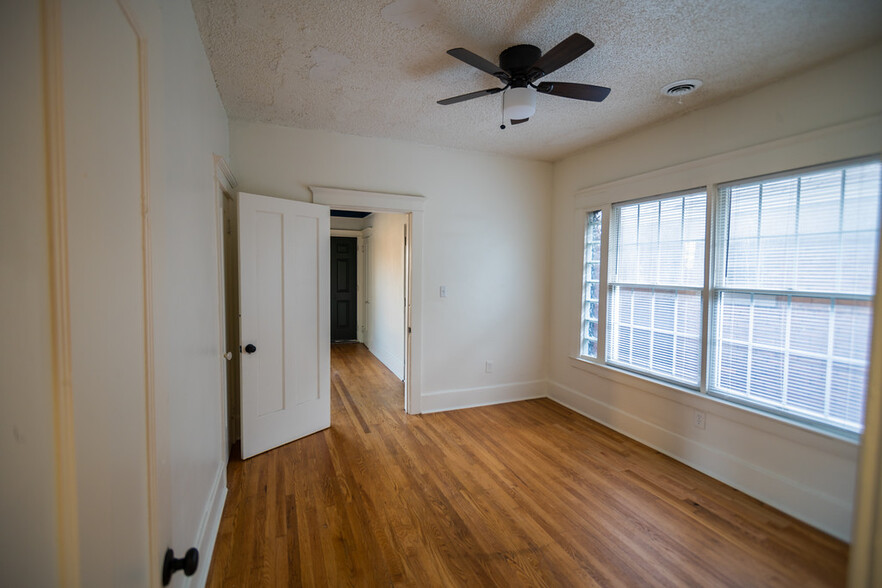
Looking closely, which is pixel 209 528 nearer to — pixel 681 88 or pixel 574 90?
pixel 574 90

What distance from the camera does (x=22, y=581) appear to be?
35 cm

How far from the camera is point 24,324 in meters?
0.37

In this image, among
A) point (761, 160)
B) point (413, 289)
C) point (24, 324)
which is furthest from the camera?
point (413, 289)

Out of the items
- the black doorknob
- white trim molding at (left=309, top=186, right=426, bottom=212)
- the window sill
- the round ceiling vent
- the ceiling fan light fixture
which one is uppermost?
the round ceiling vent

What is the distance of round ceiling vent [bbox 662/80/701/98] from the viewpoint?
2429 millimetres

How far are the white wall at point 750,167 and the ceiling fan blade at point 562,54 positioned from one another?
5.12ft

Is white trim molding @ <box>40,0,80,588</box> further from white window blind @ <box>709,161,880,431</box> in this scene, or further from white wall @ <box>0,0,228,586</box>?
white window blind @ <box>709,161,880,431</box>

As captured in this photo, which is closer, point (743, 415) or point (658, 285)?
point (743, 415)

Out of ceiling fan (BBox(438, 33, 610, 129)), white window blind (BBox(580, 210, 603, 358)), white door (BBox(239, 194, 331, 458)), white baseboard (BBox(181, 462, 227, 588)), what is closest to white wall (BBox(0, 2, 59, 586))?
white baseboard (BBox(181, 462, 227, 588))

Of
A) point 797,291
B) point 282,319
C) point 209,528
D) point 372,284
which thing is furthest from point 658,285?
point 372,284

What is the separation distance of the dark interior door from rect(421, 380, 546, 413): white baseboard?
4022mm

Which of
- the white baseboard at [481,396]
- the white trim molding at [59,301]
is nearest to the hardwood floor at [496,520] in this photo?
the white baseboard at [481,396]

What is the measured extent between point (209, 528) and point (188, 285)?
1319 millimetres

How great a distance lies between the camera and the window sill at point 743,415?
2092 mm
